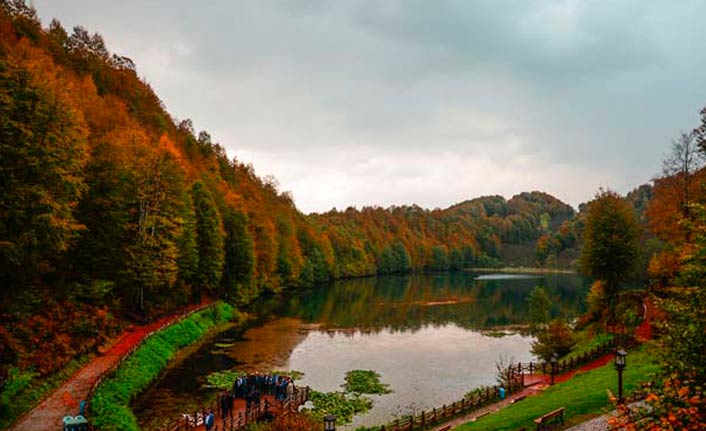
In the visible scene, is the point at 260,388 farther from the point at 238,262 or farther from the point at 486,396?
the point at 238,262

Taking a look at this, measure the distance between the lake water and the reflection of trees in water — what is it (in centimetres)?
16

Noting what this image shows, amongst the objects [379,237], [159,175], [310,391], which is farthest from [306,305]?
[379,237]

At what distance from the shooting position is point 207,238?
6506 cm

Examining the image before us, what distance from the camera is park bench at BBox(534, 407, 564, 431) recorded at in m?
20.2

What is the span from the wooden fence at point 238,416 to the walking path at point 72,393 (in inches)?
203

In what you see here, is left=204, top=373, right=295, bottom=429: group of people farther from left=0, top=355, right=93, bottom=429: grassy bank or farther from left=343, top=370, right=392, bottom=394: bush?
left=0, top=355, right=93, bottom=429: grassy bank

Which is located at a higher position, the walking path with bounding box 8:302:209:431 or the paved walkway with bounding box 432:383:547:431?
the walking path with bounding box 8:302:209:431

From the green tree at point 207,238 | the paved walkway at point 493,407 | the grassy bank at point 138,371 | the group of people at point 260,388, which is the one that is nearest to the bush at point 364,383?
the group of people at point 260,388

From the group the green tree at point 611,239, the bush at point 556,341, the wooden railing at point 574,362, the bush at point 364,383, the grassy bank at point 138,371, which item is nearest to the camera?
the grassy bank at point 138,371

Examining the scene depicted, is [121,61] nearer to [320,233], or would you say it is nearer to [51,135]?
[320,233]

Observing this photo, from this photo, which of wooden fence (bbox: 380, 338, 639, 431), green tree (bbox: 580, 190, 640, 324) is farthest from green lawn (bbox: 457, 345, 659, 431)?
green tree (bbox: 580, 190, 640, 324)

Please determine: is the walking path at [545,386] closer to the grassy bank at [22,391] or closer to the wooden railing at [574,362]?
the wooden railing at [574,362]

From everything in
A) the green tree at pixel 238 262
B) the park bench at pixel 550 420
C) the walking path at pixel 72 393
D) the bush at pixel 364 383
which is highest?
the green tree at pixel 238 262

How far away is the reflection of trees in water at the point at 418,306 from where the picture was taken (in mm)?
69188
